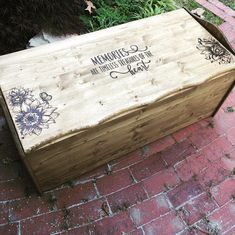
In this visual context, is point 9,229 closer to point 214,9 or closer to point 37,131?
point 37,131

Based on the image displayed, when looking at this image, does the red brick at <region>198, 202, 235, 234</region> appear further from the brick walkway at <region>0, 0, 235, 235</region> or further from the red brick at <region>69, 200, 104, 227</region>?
the red brick at <region>69, 200, 104, 227</region>

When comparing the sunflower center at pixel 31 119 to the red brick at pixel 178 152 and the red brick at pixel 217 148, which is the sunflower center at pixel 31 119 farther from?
the red brick at pixel 217 148

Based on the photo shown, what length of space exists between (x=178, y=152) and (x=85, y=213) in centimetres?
87

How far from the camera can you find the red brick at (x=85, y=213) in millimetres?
2023

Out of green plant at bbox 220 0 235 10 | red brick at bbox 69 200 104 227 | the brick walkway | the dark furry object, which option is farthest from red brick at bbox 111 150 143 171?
green plant at bbox 220 0 235 10

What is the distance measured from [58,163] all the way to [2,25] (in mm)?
1367

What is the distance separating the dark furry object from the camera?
2541mm

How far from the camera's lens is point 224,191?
2279 mm

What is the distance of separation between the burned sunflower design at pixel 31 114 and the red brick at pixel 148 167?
0.85 metres

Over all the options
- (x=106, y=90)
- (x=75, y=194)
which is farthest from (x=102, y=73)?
(x=75, y=194)

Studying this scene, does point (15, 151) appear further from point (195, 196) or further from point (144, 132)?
point (195, 196)

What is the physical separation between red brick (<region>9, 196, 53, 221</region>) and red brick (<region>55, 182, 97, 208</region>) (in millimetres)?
87

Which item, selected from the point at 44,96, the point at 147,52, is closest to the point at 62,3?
the point at 147,52

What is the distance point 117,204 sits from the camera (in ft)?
6.97
